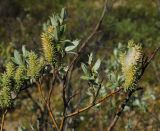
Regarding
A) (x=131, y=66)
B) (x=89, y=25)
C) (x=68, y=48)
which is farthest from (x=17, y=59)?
(x=89, y=25)

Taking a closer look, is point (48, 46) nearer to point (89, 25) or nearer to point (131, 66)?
point (131, 66)

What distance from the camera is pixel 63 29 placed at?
2252 mm

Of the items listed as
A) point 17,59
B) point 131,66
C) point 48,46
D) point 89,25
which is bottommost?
point 131,66

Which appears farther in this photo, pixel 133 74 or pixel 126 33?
pixel 126 33

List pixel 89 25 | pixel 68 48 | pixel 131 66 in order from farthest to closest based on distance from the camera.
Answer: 1. pixel 89 25
2. pixel 68 48
3. pixel 131 66

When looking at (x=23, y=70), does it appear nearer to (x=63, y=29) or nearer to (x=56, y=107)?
(x=63, y=29)

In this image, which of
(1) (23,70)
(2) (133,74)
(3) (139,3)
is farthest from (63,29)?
(3) (139,3)

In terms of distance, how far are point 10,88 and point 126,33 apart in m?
10.7

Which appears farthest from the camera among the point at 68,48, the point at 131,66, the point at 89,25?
the point at 89,25

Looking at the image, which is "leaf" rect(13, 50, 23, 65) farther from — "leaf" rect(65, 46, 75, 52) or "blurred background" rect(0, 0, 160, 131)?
"blurred background" rect(0, 0, 160, 131)

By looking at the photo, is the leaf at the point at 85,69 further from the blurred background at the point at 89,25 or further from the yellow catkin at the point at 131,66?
the blurred background at the point at 89,25

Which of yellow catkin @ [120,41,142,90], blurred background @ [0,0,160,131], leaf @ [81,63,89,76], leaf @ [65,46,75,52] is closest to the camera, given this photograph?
yellow catkin @ [120,41,142,90]

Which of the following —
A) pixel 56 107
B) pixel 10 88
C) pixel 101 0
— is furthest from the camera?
pixel 101 0

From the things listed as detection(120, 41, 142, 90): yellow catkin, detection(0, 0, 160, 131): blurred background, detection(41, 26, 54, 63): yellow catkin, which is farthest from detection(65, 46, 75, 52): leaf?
detection(0, 0, 160, 131): blurred background
